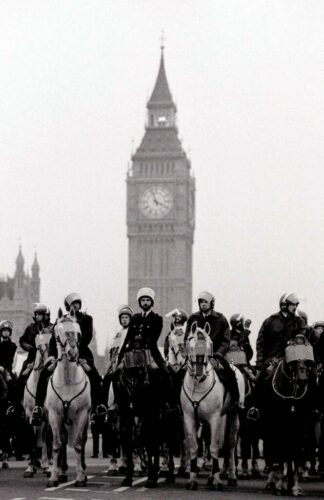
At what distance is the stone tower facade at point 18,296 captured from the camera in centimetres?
11800

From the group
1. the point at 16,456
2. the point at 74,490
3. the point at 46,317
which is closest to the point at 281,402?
the point at 74,490

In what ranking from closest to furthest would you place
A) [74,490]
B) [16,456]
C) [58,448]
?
[74,490] < [58,448] < [16,456]

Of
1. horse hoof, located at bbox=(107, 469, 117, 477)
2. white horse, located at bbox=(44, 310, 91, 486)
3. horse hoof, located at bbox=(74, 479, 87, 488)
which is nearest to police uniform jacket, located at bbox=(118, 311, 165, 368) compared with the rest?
white horse, located at bbox=(44, 310, 91, 486)

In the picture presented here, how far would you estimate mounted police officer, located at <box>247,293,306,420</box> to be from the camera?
1666 centimetres

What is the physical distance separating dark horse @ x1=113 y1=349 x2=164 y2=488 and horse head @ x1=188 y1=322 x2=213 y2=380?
61cm

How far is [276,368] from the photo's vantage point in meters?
16.3

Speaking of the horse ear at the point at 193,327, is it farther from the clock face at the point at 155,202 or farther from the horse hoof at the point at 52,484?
the clock face at the point at 155,202

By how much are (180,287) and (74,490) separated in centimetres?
11791

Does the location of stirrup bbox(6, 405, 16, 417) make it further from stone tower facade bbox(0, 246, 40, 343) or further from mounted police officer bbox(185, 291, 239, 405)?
stone tower facade bbox(0, 246, 40, 343)

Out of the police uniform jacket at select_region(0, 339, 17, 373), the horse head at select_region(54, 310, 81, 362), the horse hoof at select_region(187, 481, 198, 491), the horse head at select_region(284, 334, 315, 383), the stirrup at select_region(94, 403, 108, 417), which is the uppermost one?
the police uniform jacket at select_region(0, 339, 17, 373)

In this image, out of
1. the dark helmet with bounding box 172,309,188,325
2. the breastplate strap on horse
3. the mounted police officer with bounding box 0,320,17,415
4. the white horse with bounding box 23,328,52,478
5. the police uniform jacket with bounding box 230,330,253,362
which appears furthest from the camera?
the dark helmet with bounding box 172,309,188,325

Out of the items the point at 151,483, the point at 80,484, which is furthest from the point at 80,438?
the point at 151,483

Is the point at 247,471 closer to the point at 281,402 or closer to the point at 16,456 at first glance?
the point at 281,402

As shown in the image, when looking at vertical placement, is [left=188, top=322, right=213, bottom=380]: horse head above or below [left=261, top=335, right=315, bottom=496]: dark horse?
above
